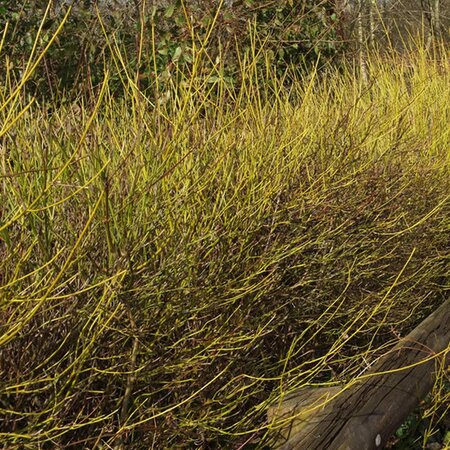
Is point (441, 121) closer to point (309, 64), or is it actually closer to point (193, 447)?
point (309, 64)

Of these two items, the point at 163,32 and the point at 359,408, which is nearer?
the point at 359,408

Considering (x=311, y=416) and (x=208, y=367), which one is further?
(x=208, y=367)

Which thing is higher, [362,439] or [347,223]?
[347,223]

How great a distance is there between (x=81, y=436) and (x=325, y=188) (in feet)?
5.15

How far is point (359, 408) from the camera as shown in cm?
248

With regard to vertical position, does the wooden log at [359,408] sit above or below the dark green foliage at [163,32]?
below

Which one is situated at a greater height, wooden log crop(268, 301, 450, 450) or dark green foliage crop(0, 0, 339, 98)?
dark green foliage crop(0, 0, 339, 98)

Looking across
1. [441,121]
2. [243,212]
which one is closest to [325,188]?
[243,212]

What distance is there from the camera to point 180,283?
8.37ft

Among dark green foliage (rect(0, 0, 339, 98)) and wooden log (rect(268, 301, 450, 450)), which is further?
dark green foliage (rect(0, 0, 339, 98))

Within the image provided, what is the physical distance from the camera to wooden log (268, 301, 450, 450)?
7.52 ft

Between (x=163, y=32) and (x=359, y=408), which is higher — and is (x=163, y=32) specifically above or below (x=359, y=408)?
above

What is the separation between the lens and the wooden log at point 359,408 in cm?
229

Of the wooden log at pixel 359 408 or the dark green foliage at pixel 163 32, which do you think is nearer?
the wooden log at pixel 359 408
